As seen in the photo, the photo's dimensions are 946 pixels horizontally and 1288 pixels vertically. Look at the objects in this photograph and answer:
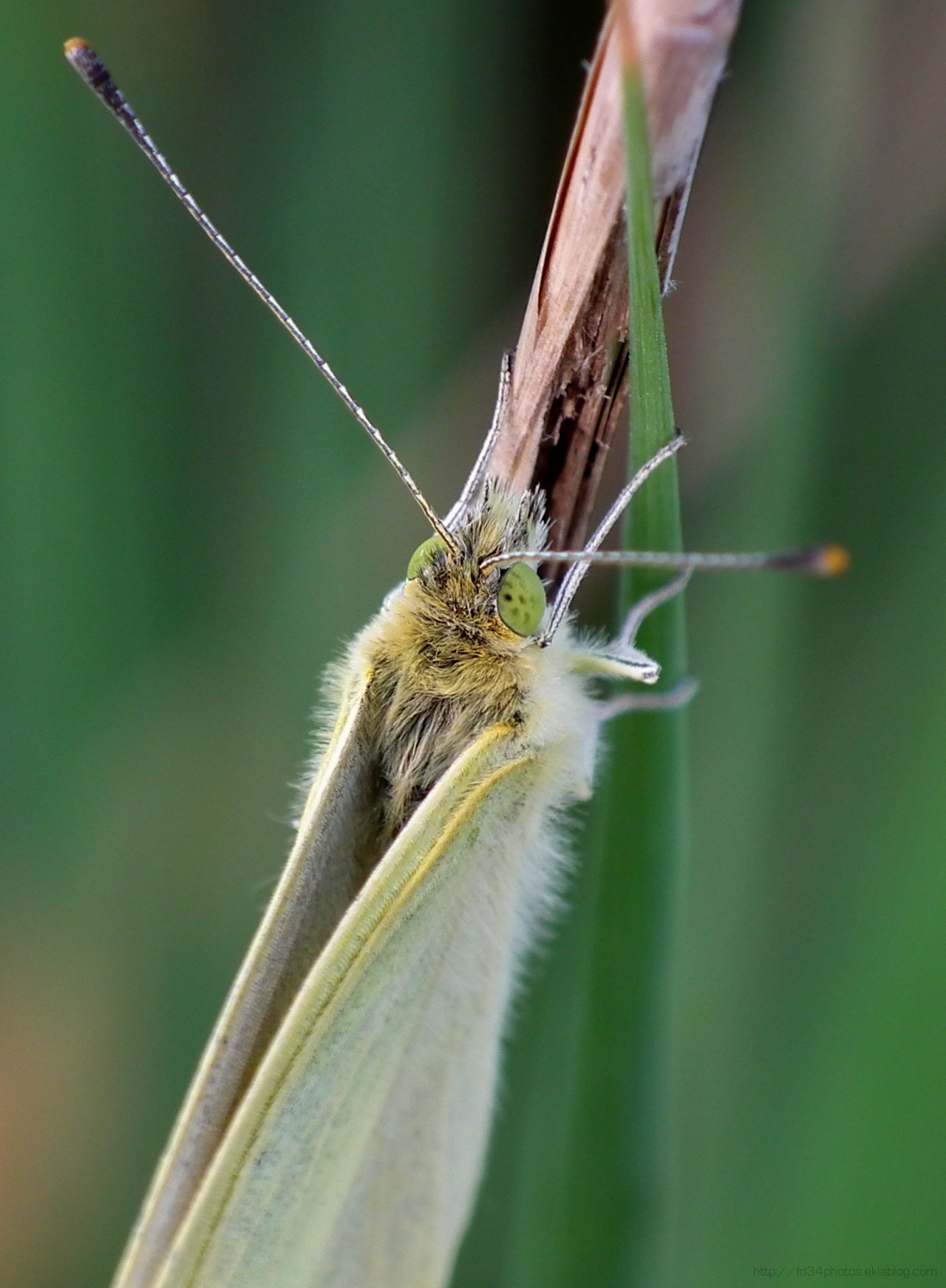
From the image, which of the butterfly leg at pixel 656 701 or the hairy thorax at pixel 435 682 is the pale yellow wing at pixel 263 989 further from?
the butterfly leg at pixel 656 701

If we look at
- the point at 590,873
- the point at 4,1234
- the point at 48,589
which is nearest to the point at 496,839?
the point at 590,873

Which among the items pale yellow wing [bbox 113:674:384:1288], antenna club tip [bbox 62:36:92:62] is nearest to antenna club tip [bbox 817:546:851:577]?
pale yellow wing [bbox 113:674:384:1288]

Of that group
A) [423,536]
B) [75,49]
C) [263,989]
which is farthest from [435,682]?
[75,49]

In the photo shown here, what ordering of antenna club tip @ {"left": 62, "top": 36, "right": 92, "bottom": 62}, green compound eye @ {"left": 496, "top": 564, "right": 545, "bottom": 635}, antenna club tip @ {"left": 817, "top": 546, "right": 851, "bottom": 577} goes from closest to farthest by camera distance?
antenna club tip @ {"left": 817, "top": 546, "right": 851, "bottom": 577}, antenna club tip @ {"left": 62, "top": 36, "right": 92, "bottom": 62}, green compound eye @ {"left": 496, "top": 564, "right": 545, "bottom": 635}

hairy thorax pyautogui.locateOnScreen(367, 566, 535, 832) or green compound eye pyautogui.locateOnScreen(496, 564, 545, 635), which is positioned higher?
green compound eye pyautogui.locateOnScreen(496, 564, 545, 635)

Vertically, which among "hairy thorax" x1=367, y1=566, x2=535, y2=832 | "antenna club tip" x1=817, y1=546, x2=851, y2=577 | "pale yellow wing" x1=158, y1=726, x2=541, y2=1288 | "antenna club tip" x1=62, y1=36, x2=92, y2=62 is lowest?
"pale yellow wing" x1=158, y1=726, x2=541, y2=1288

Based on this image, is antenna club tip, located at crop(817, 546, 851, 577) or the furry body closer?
antenna club tip, located at crop(817, 546, 851, 577)

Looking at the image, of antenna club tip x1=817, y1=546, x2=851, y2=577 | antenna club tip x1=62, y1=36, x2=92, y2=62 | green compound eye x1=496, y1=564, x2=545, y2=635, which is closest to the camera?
antenna club tip x1=817, y1=546, x2=851, y2=577

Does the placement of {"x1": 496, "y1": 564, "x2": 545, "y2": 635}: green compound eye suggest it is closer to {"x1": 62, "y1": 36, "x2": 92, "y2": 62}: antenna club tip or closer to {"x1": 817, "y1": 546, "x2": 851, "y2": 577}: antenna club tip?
{"x1": 817, "y1": 546, "x2": 851, "y2": 577}: antenna club tip

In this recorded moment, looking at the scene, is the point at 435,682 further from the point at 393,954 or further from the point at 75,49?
the point at 75,49
